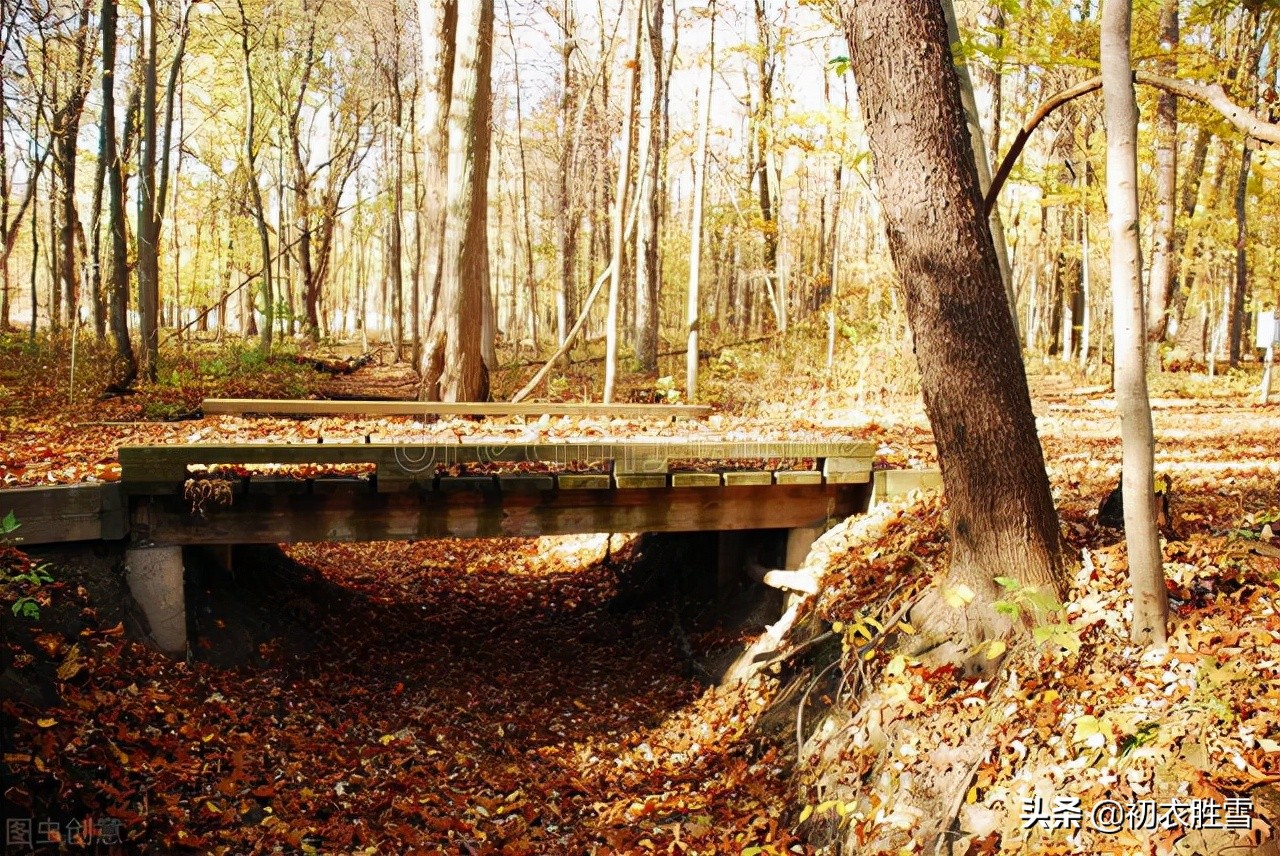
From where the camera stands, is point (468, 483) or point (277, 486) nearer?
point (277, 486)

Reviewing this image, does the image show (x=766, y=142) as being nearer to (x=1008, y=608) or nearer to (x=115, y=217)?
(x=115, y=217)

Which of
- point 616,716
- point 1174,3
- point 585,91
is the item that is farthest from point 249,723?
point 585,91

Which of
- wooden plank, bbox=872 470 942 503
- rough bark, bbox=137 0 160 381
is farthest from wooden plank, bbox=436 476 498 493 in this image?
rough bark, bbox=137 0 160 381

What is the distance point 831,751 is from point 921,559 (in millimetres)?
1541

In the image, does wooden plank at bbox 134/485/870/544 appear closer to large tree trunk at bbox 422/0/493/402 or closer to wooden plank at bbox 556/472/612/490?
wooden plank at bbox 556/472/612/490

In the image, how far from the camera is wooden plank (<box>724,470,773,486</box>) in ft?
24.5

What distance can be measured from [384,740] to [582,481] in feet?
7.96

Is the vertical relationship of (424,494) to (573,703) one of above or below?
above

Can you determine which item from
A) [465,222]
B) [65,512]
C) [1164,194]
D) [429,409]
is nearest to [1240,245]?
[1164,194]

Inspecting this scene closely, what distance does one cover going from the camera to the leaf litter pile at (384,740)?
193 inches

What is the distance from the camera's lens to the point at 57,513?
5.85 metres

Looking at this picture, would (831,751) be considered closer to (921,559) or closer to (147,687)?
(921,559)

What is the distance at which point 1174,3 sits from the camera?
570 inches

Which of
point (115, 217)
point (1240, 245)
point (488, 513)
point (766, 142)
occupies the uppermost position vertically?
point (766, 142)
